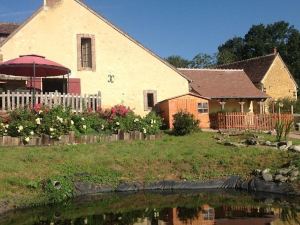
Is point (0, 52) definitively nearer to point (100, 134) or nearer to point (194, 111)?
point (100, 134)

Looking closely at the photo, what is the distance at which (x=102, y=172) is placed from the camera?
1541cm

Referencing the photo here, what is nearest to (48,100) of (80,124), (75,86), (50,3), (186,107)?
(80,124)

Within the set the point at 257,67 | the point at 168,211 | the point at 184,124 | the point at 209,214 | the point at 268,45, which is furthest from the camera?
the point at 268,45

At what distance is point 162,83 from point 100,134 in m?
8.95

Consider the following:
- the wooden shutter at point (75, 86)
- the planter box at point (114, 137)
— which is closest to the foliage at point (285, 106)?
the wooden shutter at point (75, 86)

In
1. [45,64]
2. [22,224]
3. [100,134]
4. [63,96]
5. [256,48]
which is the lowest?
[22,224]

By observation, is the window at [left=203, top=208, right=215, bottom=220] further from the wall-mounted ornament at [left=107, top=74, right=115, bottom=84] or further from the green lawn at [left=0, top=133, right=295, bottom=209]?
the wall-mounted ornament at [left=107, top=74, right=115, bottom=84]

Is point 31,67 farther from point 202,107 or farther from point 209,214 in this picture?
point 209,214

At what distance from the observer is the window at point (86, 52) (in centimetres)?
2619

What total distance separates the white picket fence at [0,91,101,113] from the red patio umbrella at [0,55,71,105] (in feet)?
3.20

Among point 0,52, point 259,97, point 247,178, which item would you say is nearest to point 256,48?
point 259,97

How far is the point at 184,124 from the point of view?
22266 mm

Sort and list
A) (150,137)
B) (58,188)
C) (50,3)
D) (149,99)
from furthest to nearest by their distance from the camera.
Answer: (149,99) < (50,3) < (150,137) < (58,188)

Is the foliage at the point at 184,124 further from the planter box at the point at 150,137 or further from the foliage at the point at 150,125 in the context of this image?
the planter box at the point at 150,137
